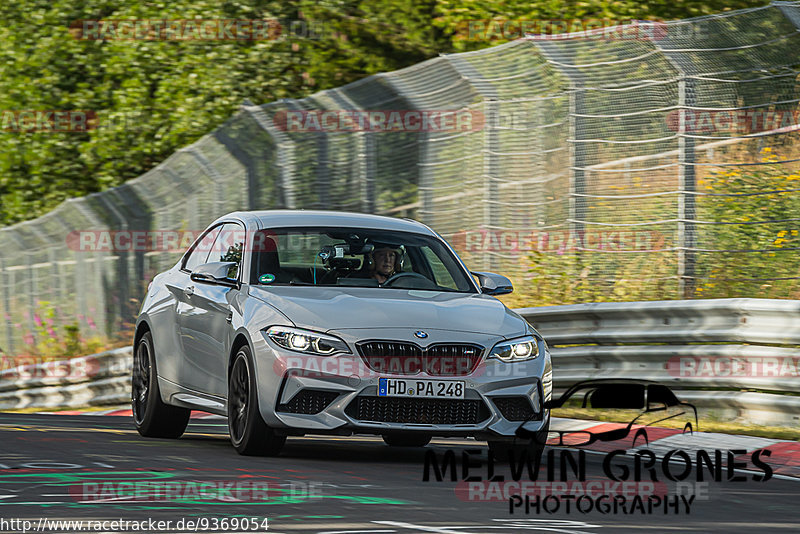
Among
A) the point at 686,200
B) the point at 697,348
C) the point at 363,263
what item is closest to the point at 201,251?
the point at 363,263

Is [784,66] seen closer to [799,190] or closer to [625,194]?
[799,190]

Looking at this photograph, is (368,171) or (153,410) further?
(368,171)

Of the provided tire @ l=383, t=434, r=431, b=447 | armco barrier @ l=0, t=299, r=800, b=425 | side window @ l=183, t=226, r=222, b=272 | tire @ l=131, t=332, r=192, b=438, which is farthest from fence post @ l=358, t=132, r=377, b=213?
tire @ l=383, t=434, r=431, b=447

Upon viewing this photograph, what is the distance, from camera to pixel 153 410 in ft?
37.9

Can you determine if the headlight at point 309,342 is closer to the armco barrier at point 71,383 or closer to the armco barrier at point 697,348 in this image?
the armco barrier at point 697,348

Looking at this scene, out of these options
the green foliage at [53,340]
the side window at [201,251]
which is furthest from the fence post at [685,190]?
the green foliage at [53,340]

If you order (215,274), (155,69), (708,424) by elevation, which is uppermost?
(155,69)

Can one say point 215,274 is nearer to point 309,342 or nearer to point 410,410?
point 309,342

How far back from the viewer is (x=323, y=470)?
907 centimetres

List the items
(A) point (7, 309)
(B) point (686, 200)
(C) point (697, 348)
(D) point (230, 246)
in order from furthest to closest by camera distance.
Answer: (A) point (7, 309), (B) point (686, 200), (C) point (697, 348), (D) point (230, 246)

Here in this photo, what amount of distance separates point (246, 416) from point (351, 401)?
763 mm

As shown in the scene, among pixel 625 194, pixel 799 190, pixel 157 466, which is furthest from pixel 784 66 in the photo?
pixel 157 466

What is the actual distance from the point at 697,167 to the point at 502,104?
8.85 ft

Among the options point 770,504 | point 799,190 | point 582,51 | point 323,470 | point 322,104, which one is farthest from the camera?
point 322,104
